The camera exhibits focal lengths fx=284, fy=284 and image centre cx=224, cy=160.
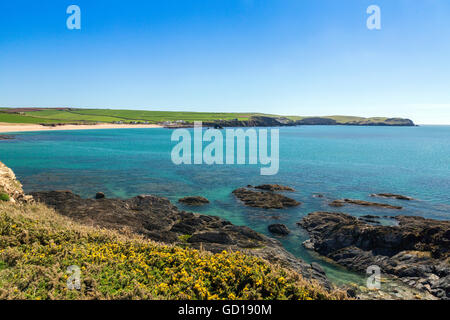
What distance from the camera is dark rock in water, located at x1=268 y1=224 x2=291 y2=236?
91.0 ft

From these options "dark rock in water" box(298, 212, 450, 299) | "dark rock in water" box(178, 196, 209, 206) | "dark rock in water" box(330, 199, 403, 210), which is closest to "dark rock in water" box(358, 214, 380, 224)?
"dark rock in water" box(330, 199, 403, 210)

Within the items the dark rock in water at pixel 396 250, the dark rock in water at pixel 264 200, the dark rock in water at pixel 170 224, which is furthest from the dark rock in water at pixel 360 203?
the dark rock in water at pixel 170 224

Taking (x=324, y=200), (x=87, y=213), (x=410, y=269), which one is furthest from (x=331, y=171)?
(x=87, y=213)

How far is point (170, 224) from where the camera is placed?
28.5 meters

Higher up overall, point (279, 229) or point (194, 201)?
point (194, 201)

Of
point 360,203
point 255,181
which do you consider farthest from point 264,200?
point 255,181

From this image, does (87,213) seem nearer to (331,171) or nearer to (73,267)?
(73,267)

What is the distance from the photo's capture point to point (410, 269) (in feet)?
64.6

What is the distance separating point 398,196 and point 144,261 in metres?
40.7

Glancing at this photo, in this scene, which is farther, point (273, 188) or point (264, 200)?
point (273, 188)

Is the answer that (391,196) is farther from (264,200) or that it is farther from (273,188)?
(264,200)

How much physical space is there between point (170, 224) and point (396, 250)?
784 inches

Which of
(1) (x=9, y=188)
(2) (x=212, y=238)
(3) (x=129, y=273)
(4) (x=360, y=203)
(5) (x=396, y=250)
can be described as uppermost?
(1) (x=9, y=188)

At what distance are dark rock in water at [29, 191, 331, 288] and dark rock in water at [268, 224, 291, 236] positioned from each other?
2640 mm
